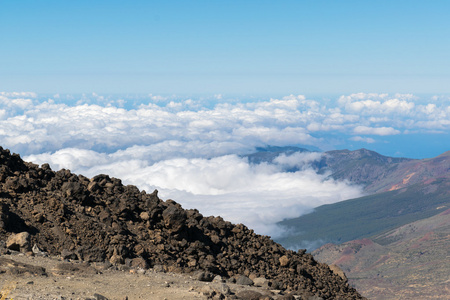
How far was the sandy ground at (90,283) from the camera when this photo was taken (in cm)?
1405

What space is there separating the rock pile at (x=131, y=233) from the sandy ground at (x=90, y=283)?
5.66 ft

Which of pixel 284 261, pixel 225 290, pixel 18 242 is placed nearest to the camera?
pixel 225 290

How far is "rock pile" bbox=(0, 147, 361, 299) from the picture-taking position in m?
21.1

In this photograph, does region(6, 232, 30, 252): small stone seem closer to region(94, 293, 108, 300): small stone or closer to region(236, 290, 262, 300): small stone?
region(94, 293, 108, 300): small stone

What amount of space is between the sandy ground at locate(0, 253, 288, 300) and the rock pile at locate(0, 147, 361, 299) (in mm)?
1726

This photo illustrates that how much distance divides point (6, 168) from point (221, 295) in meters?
16.1

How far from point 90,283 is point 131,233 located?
834 cm

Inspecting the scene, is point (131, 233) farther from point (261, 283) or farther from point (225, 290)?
point (225, 290)

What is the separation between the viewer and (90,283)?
623 inches

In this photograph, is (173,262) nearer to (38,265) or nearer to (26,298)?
(38,265)

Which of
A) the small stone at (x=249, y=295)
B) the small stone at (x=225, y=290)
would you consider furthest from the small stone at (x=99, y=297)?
the small stone at (x=249, y=295)

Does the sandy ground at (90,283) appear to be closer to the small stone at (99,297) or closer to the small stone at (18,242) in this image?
the small stone at (99,297)

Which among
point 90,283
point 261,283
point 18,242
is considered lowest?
point 261,283

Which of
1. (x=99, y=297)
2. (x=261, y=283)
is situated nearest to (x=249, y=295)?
(x=261, y=283)
